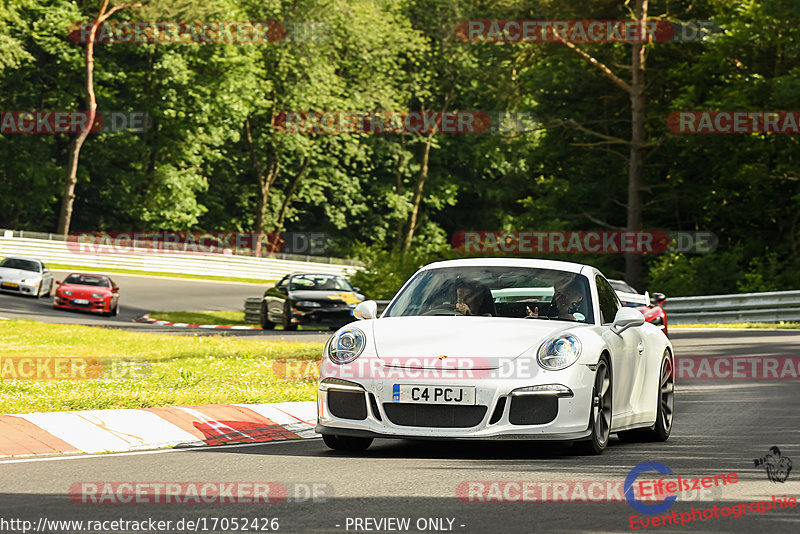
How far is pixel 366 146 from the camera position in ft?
265

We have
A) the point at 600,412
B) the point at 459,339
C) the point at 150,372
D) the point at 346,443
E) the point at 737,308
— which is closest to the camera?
the point at 459,339

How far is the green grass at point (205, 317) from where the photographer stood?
38312 mm

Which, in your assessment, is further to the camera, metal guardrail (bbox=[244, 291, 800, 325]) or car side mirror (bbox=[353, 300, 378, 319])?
metal guardrail (bbox=[244, 291, 800, 325])

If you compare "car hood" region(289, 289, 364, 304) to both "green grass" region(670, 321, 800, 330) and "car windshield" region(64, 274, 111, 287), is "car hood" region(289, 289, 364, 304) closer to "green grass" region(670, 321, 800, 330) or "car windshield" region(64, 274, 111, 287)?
"green grass" region(670, 321, 800, 330)

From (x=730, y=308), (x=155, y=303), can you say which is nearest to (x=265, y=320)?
(x=730, y=308)

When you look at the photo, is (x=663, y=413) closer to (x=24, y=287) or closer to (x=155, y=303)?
(x=24, y=287)

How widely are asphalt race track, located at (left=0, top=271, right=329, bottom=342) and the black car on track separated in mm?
480

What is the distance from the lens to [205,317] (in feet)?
133

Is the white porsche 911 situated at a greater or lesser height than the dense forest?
lesser

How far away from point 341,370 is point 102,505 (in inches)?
104

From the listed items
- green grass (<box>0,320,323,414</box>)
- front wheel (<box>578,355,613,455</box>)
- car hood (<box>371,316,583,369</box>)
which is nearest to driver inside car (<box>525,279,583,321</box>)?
car hood (<box>371,316,583,369</box>)

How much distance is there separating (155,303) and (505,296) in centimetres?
3637

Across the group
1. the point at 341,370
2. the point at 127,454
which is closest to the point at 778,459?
the point at 341,370

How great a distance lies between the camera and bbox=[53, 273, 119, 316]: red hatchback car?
37469 mm
